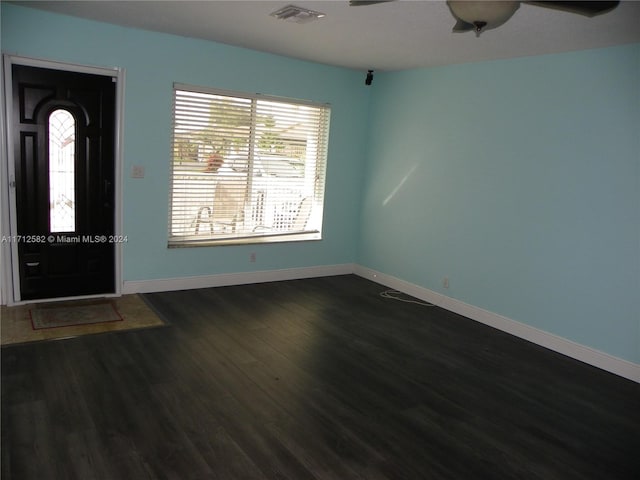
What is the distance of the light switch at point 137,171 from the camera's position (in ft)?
15.5

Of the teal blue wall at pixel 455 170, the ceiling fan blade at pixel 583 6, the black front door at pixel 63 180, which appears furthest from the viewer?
the black front door at pixel 63 180

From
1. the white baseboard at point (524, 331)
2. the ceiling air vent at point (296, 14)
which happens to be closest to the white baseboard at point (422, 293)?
the white baseboard at point (524, 331)

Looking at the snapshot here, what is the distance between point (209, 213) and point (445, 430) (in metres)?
3.38

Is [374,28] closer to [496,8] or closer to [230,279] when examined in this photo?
[496,8]

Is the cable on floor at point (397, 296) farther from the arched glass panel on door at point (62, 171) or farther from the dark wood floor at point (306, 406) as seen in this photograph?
the arched glass panel on door at point (62, 171)

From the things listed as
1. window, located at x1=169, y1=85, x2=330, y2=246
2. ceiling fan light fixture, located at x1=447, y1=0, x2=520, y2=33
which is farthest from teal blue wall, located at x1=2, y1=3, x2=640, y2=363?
ceiling fan light fixture, located at x1=447, y1=0, x2=520, y2=33

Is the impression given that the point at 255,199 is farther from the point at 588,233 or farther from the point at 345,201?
the point at 588,233

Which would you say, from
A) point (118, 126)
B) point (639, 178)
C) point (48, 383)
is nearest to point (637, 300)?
point (639, 178)

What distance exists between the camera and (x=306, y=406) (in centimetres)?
303

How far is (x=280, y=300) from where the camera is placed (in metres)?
5.12

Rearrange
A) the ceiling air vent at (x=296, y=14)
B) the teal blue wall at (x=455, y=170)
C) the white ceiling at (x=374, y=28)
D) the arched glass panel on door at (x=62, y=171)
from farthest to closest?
the arched glass panel on door at (x=62, y=171)
the teal blue wall at (x=455, y=170)
the ceiling air vent at (x=296, y=14)
the white ceiling at (x=374, y=28)

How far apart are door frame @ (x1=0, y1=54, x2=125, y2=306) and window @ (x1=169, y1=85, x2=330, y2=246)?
1.72 ft

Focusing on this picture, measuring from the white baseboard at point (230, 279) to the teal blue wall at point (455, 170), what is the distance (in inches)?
3.2

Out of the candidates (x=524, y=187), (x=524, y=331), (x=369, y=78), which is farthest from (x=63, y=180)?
(x=524, y=331)
